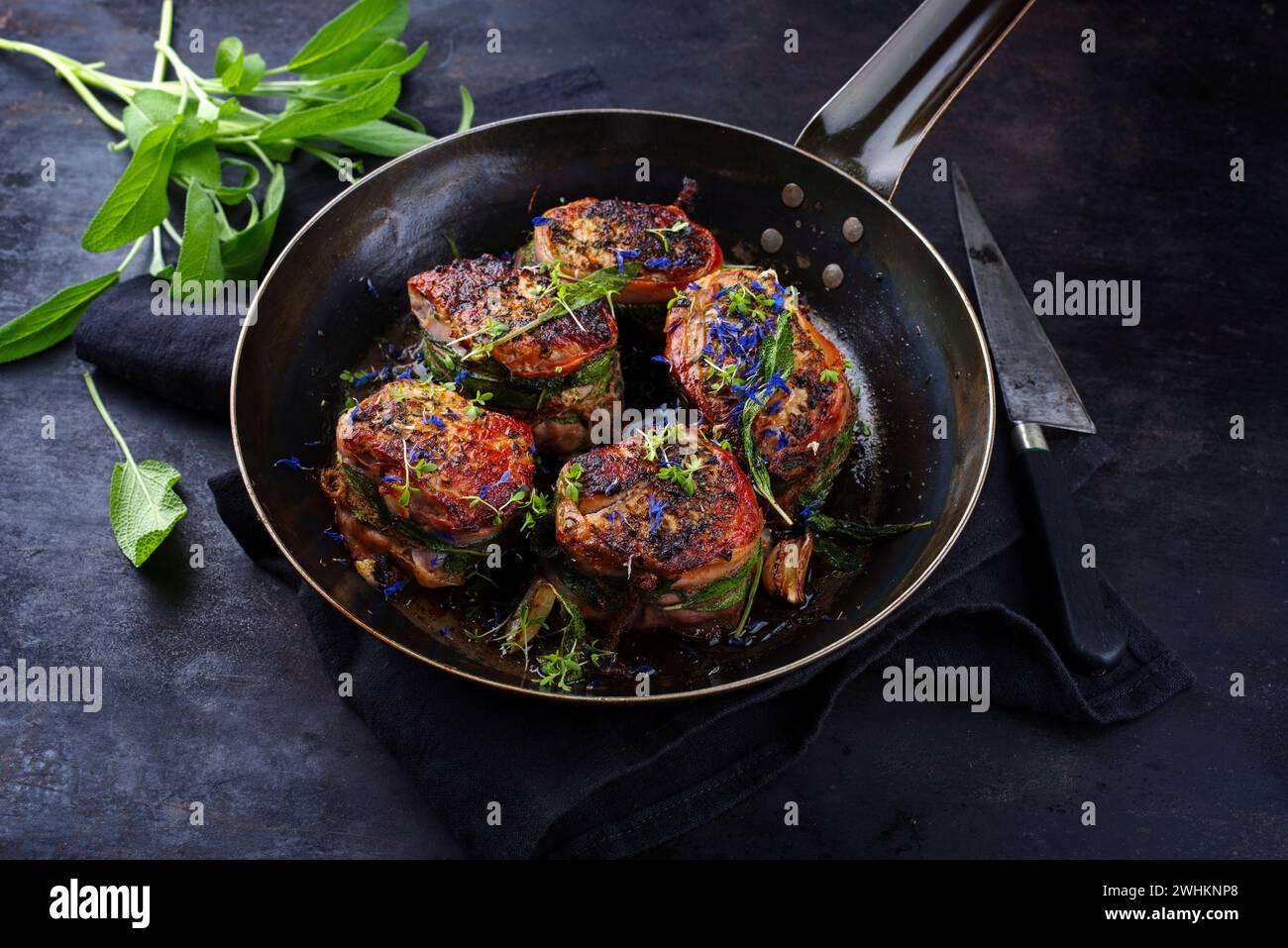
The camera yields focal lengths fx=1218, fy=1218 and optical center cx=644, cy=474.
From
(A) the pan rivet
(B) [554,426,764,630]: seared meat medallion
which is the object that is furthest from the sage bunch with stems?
(B) [554,426,764,630]: seared meat medallion

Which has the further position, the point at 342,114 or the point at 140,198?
the point at 342,114

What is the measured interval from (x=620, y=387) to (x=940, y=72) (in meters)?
1.45

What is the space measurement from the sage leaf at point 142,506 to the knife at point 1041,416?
2.63 metres

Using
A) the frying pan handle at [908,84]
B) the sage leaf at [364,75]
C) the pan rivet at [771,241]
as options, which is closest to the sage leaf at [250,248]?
the sage leaf at [364,75]

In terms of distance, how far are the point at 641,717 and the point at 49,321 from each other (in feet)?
7.83

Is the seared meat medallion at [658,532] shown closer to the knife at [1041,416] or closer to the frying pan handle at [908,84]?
the knife at [1041,416]

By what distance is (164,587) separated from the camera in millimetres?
3734

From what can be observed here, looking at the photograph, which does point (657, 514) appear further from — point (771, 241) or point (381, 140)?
point (381, 140)

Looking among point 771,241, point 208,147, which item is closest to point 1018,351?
point 771,241

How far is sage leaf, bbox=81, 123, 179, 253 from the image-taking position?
3.84 metres

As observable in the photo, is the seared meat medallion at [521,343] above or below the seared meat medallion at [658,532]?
above

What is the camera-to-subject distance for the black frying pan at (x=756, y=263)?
11.2ft

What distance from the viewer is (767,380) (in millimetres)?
3408
